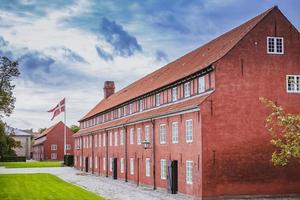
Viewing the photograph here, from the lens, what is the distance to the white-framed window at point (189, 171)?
97.1 ft

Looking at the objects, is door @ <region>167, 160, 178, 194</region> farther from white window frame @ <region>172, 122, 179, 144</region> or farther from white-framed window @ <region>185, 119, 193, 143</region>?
white-framed window @ <region>185, 119, 193, 143</region>

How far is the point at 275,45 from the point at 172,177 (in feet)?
33.5

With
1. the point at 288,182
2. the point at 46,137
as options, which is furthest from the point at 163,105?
the point at 46,137

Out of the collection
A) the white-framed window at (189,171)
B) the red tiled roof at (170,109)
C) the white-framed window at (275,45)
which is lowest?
the white-framed window at (189,171)

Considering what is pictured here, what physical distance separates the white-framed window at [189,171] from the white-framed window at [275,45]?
26.4ft

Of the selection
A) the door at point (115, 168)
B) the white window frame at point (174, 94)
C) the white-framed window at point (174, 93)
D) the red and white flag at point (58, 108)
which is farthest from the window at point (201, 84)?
the red and white flag at point (58, 108)

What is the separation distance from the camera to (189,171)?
2997 cm

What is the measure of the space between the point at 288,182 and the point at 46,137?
98734 mm

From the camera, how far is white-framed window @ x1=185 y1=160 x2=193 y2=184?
29.6 m

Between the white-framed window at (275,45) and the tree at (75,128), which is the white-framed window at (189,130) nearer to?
the white-framed window at (275,45)

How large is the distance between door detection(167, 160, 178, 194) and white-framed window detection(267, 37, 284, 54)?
9064 millimetres

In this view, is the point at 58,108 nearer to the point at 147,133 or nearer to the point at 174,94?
the point at 147,133

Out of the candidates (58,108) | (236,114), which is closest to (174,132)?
(236,114)

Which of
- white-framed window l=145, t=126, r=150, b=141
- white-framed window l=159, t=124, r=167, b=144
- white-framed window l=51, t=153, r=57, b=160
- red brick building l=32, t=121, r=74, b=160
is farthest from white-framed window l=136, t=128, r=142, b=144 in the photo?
white-framed window l=51, t=153, r=57, b=160
